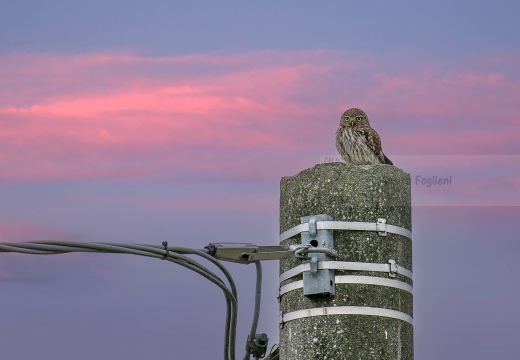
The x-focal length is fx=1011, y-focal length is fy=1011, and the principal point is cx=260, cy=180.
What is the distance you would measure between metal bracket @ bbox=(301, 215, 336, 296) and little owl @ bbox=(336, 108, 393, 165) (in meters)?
6.14

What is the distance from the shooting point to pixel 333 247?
6648mm

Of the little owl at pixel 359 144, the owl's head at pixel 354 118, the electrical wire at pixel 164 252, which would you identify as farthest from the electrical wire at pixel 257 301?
the owl's head at pixel 354 118

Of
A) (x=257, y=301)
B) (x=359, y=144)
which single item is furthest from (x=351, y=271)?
(x=359, y=144)

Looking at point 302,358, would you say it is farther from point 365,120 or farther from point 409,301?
point 365,120

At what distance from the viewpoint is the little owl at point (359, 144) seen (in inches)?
506

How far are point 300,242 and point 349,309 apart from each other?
0.61 meters

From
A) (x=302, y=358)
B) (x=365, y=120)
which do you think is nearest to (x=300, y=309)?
(x=302, y=358)

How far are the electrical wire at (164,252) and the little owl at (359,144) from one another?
554 centimetres

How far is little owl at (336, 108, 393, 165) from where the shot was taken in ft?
42.1

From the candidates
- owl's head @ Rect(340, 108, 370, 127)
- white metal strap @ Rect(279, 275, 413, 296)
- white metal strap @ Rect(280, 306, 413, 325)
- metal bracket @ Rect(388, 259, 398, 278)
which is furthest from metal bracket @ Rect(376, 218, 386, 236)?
owl's head @ Rect(340, 108, 370, 127)

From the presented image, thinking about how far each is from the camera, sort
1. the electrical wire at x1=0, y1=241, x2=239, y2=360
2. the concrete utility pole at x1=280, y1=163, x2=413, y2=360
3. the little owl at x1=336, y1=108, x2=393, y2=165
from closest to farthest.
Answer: the electrical wire at x1=0, y1=241, x2=239, y2=360
the concrete utility pole at x1=280, y1=163, x2=413, y2=360
the little owl at x1=336, y1=108, x2=393, y2=165

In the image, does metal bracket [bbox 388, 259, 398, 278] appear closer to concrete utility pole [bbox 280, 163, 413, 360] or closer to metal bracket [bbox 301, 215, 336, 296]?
concrete utility pole [bbox 280, 163, 413, 360]

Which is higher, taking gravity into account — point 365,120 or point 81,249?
point 365,120

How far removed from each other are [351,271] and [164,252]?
124 cm
